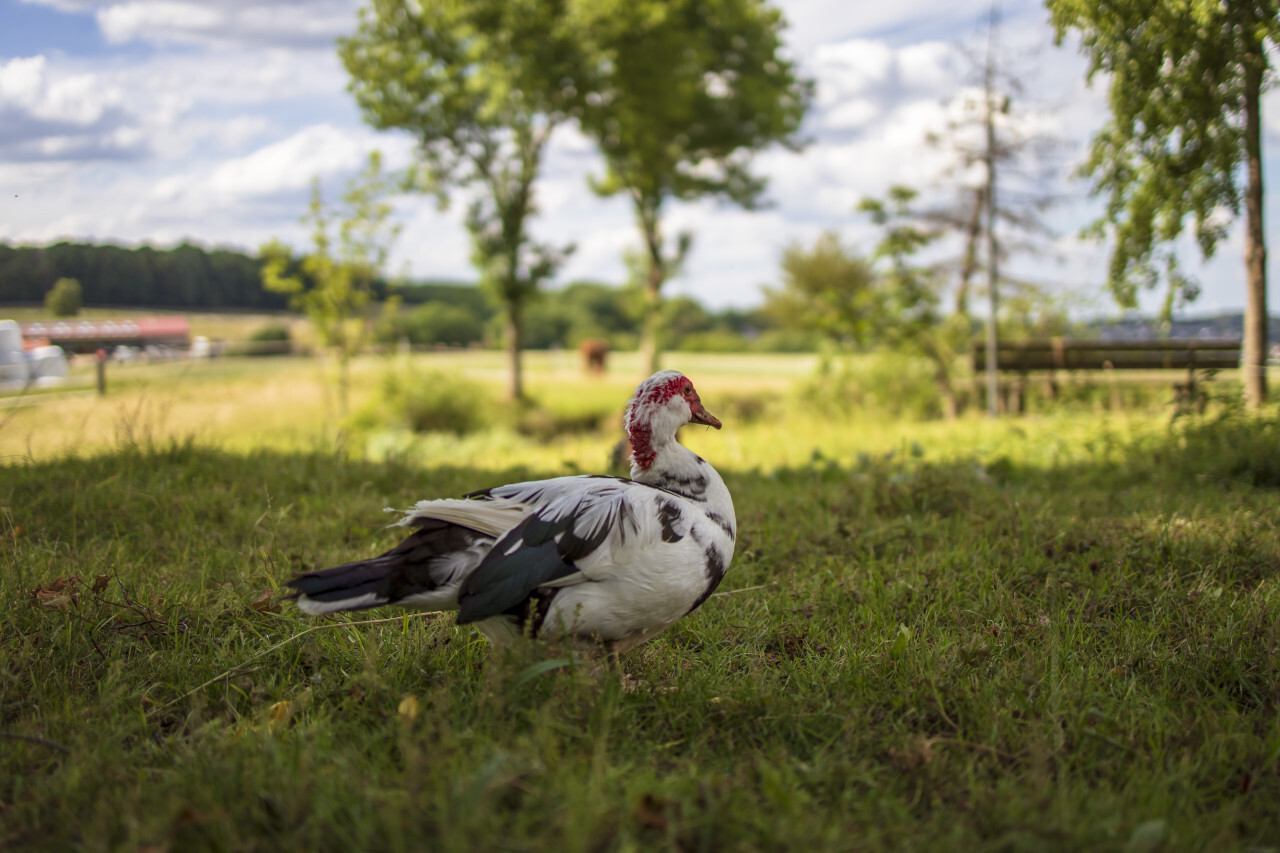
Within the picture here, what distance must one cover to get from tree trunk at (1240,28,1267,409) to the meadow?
6.04ft

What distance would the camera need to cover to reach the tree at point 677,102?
645 inches

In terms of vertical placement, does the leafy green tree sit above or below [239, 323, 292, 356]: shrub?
above

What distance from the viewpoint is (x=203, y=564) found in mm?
3506

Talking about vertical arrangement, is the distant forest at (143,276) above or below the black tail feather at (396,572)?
above

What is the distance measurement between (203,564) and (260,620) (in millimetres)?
741

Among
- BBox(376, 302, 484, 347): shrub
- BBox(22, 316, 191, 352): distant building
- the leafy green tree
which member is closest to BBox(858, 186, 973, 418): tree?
BBox(22, 316, 191, 352): distant building

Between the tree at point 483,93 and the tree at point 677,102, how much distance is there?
1.03 metres

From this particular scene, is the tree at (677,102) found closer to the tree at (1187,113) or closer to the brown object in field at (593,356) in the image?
the brown object in field at (593,356)

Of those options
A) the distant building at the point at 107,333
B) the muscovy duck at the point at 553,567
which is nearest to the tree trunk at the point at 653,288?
the distant building at the point at 107,333

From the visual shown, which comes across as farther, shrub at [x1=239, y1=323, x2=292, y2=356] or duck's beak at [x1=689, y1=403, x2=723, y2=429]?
shrub at [x1=239, y1=323, x2=292, y2=356]

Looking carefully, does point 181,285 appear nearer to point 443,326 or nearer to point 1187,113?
point 1187,113

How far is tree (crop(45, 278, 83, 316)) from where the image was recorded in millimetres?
7391

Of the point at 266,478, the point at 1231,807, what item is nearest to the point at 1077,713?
the point at 1231,807

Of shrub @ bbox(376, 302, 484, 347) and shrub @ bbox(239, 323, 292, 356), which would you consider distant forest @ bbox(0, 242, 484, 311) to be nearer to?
shrub @ bbox(239, 323, 292, 356)
